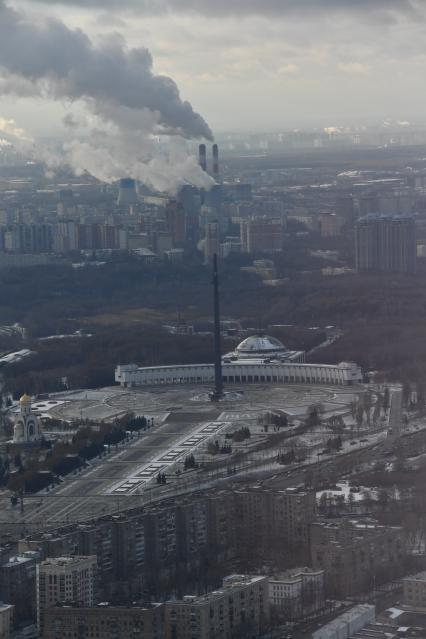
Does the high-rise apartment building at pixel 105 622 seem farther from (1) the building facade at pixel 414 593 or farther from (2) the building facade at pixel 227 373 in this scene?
(2) the building facade at pixel 227 373

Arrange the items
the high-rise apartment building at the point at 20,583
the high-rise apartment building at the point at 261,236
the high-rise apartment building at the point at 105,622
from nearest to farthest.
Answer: the high-rise apartment building at the point at 105,622
the high-rise apartment building at the point at 20,583
the high-rise apartment building at the point at 261,236

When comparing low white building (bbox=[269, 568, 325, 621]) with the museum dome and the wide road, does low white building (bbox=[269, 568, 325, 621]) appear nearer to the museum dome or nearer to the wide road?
the wide road

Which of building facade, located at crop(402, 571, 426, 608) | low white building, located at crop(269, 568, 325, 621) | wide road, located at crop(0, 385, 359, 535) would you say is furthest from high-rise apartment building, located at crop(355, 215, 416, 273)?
building facade, located at crop(402, 571, 426, 608)

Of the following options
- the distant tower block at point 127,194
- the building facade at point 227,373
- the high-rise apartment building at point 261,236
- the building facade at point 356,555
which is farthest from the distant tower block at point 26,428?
the distant tower block at point 127,194

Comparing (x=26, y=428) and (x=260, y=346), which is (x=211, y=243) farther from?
(x=26, y=428)

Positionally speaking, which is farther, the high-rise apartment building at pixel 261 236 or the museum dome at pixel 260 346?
the high-rise apartment building at pixel 261 236

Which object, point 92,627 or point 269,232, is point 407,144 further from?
point 92,627

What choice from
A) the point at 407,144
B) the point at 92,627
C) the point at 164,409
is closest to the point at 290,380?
the point at 164,409

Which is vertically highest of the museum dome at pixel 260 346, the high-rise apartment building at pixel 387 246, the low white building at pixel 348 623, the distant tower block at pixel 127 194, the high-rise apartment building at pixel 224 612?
the distant tower block at pixel 127 194
